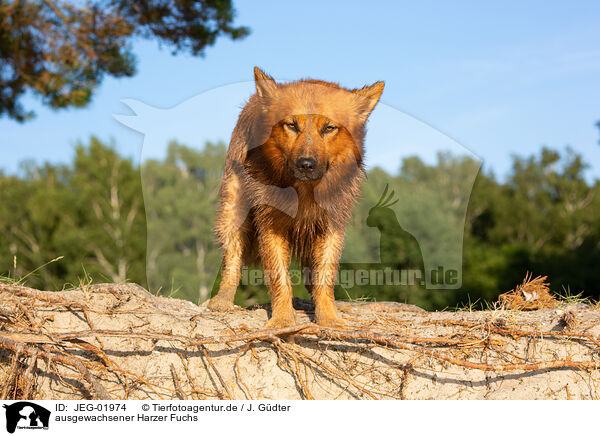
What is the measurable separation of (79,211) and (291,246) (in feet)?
103

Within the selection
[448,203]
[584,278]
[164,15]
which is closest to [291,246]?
[448,203]

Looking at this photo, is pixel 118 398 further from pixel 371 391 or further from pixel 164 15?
pixel 164 15

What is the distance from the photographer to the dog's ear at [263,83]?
4309mm

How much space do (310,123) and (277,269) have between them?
135cm

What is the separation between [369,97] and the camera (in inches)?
173

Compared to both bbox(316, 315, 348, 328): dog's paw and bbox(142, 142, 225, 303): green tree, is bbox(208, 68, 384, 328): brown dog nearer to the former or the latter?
bbox(316, 315, 348, 328): dog's paw

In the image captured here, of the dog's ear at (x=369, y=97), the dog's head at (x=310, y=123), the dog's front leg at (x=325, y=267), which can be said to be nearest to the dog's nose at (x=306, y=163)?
the dog's head at (x=310, y=123)

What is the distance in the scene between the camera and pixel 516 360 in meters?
3.85

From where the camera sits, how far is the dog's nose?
3.87 m

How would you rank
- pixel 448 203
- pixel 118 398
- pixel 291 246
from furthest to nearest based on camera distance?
1. pixel 448 203
2. pixel 291 246
3. pixel 118 398
